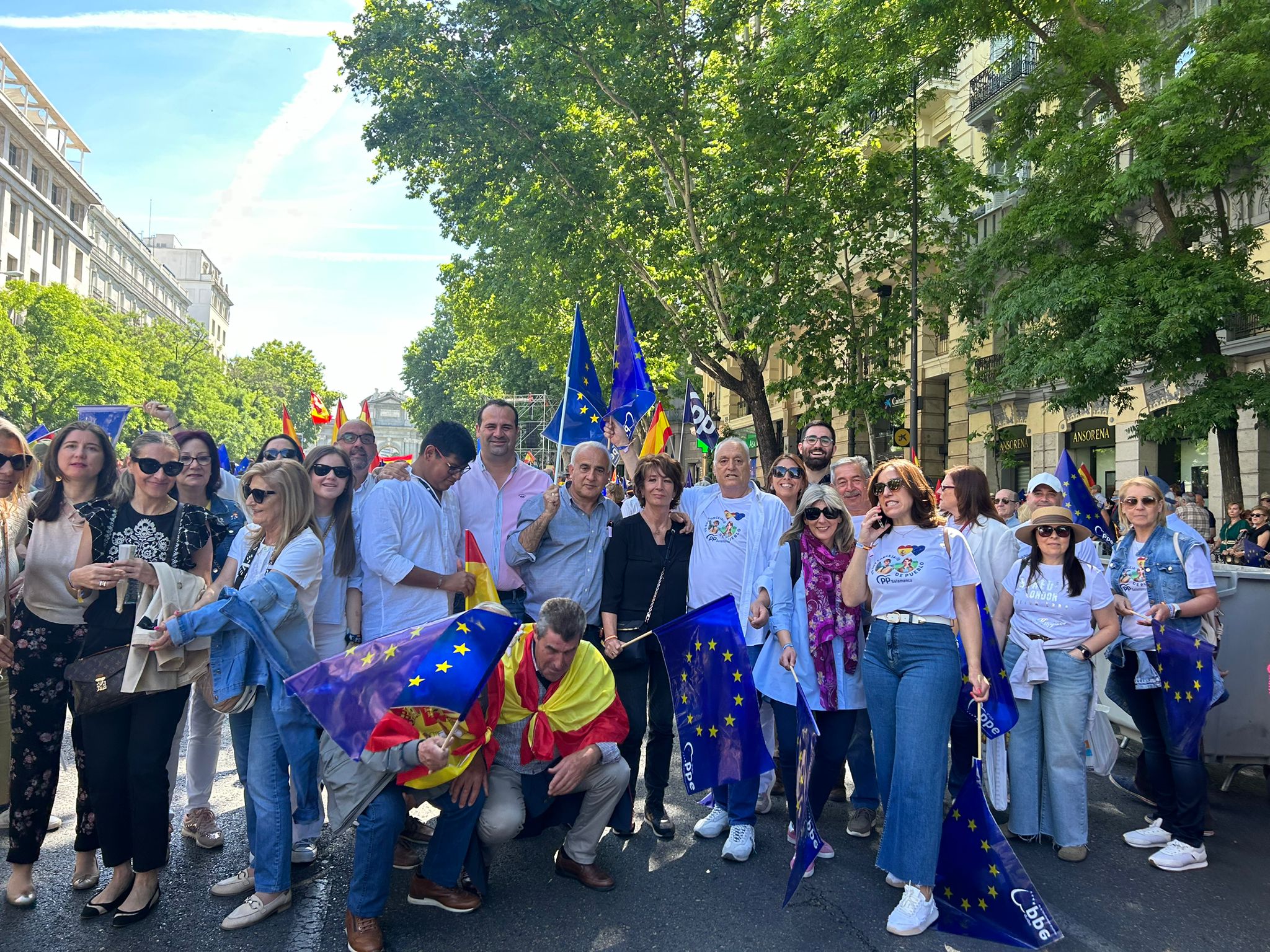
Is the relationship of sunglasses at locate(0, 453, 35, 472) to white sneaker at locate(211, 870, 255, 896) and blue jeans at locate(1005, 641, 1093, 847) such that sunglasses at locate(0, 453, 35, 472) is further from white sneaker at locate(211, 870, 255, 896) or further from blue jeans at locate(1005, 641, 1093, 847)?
blue jeans at locate(1005, 641, 1093, 847)

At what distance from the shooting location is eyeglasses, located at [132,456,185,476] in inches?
162

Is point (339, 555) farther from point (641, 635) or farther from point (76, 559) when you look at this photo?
point (641, 635)

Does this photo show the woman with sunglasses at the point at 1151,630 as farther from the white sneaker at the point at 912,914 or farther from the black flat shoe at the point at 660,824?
the black flat shoe at the point at 660,824

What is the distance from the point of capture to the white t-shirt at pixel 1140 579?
513 centimetres

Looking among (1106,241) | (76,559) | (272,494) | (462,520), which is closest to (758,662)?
(462,520)

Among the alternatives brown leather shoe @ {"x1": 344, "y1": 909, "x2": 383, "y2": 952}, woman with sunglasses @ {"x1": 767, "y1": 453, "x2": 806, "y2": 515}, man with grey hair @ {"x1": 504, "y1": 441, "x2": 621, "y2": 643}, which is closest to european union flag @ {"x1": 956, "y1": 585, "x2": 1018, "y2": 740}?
woman with sunglasses @ {"x1": 767, "y1": 453, "x2": 806, "y2": 515}

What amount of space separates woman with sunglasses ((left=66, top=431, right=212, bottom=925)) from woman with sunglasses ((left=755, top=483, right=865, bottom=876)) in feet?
9.09

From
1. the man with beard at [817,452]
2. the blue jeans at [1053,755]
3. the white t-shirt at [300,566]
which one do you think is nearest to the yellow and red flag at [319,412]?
the man with beard at [817,452]

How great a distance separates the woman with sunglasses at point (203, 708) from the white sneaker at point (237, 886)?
550 millimetres

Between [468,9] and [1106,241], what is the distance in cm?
1063

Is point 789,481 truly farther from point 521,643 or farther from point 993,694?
point 521,643

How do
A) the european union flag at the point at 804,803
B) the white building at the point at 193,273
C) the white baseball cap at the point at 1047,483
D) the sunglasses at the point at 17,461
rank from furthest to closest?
the white building at the point at 193,273 → the white baseball cap at the point at 1047,483 → the sunglasses at the point at 17,461 → the european union flag at the point at 804,803

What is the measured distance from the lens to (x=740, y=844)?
4574 mm

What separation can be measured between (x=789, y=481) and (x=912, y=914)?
8.49 ft
